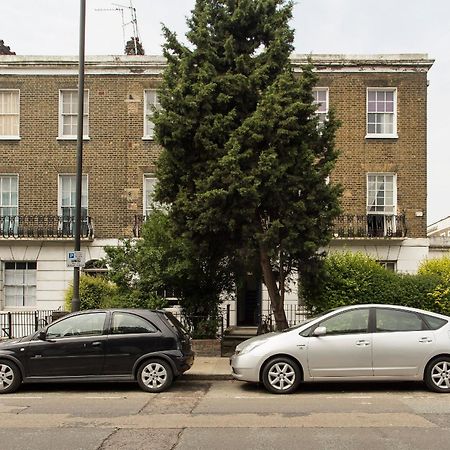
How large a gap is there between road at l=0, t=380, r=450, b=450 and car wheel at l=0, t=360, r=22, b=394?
0.18 meters

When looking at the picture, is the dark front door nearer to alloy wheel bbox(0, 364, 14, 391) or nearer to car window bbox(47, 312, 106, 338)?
car window bbox(47, 312, 106, 338)

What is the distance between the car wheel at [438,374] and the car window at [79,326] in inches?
215

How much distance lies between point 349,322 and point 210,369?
135 inches

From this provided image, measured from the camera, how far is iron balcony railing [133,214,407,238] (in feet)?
66.8

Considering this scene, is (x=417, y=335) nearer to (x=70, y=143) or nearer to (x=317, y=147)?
(x=317, y=147)

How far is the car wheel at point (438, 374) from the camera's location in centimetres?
955

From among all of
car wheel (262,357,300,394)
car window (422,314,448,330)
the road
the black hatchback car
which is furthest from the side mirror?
the black hatchback car

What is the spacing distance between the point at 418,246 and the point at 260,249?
978 centimetres

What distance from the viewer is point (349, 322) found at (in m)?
9.82

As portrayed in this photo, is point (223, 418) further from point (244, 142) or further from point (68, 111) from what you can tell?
point (68, 111)

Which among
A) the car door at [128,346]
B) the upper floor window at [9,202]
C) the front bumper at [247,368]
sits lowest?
the front bumper at [247,368]

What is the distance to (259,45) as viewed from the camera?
13531mm

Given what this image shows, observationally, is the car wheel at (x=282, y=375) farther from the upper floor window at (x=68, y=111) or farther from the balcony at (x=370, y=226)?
the upper floor window at (x=68, y=111)

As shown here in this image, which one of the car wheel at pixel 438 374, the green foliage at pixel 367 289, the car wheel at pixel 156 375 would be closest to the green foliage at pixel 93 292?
the green foliage at pixel 367 289
